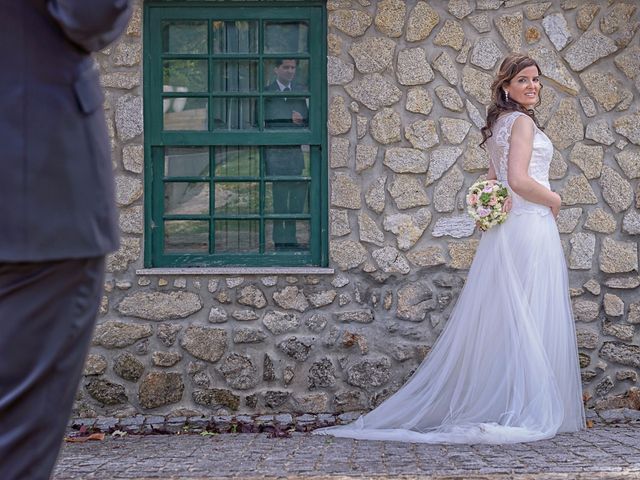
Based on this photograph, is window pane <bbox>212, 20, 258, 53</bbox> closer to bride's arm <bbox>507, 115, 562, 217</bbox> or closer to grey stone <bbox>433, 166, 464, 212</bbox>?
grey stone <bbox>433, 166, 464, 212</bbox>

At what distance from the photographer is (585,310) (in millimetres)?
6883

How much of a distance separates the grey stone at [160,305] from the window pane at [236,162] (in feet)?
2.77

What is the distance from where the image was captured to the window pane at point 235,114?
275 inches

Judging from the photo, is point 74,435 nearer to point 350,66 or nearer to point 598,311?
point 350,66

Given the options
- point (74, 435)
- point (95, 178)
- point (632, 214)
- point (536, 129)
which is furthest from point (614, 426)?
point (95, 178)

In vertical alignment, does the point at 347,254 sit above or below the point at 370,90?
below

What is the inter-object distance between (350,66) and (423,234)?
46.3 inches

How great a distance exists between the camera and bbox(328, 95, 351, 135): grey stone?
6841mm

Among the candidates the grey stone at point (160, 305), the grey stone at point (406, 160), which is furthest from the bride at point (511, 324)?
the grey stone at point (160, 305)

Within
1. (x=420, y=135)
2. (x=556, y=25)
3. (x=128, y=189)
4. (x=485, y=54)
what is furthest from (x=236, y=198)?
(x=556, y=25)

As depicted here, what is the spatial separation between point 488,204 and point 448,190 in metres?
0.68

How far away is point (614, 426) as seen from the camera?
6.62 metres

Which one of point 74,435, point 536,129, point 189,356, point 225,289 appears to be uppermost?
point 536,129

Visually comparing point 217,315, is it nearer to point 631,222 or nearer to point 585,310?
point 585,310
